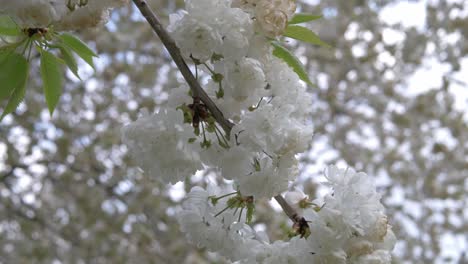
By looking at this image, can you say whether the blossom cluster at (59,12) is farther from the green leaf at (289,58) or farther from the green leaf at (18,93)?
the green leaf at (289,58)

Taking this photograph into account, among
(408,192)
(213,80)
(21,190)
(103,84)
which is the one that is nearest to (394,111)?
(408,192)

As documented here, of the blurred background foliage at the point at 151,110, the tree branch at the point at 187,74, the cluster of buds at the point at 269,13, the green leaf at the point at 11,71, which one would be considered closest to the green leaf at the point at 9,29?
the green leaf at the point at 11,71

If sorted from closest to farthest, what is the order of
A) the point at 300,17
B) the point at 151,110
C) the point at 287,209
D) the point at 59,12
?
the point at 59,12 < the point at 287,209 < the point at 300,17 < the point at 151,110

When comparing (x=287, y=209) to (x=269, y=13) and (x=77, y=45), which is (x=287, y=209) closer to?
(x=269, y=13)

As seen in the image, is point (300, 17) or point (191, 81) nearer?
point (191, 81)

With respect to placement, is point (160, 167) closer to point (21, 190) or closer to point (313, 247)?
point (313, 247)

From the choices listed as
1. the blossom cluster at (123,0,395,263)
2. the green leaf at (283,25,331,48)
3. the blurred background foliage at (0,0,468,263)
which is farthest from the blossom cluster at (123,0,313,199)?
the blurred background foliage at (0,0,468,263)

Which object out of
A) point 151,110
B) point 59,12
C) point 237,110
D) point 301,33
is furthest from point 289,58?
point 151,110
